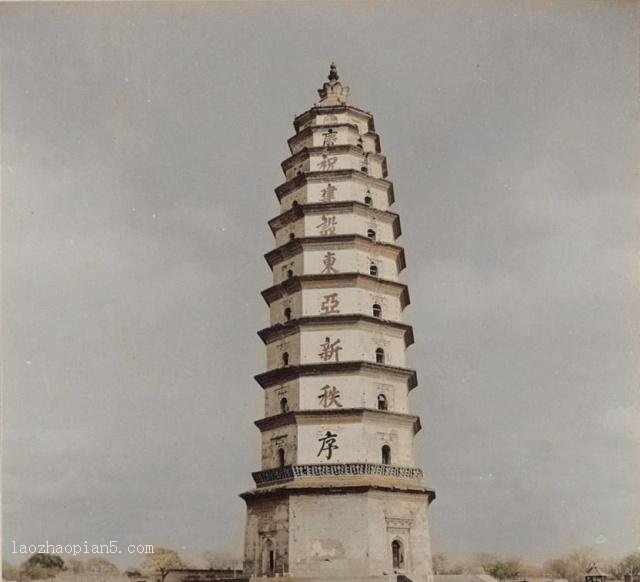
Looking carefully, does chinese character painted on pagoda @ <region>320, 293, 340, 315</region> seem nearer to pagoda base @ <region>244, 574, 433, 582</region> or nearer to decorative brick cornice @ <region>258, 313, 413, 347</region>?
decorative brick cornice @ <region>258, 313, 413, 347</region>

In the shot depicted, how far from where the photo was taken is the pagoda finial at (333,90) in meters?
22.4

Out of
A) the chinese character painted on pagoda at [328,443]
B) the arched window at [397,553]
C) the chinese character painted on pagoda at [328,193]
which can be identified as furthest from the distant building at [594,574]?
the chinese character painted on pagoda at [328,193]

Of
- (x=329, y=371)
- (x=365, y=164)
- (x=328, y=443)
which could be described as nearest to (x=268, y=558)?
(x=328, y=443)

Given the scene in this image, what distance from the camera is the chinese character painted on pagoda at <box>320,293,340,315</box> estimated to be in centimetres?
1844

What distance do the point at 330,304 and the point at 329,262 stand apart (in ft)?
3.84

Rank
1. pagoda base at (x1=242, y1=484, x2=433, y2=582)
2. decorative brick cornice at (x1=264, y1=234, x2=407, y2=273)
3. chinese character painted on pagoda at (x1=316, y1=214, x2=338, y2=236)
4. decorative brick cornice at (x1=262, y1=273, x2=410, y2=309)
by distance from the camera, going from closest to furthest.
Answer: pagoda base at (x1=242, y1=484, x2=433, y2=582)
decorative brick cornice at (x1=262, y1=273, x2=410, y2=309)
decorative brick cornice at (x1=264, y1=234, x2=407, y2=273)
chinese character painted on pagoda at (x1=316, y1=214, x2=338, y2=236)

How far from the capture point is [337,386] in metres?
17.6

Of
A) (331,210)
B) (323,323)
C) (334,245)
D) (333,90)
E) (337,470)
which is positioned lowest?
(337,470)

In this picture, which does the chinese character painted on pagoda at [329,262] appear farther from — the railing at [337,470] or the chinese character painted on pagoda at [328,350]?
the railing at [337,470]

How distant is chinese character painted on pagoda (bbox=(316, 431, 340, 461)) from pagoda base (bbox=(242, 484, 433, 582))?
0.92 metres

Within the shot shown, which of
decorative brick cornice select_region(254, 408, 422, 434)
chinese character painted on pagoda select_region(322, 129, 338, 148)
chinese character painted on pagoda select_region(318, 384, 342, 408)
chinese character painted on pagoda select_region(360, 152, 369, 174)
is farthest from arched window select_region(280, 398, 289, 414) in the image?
chinese character painted on pagoda select_region(322, 129, 338, 148)

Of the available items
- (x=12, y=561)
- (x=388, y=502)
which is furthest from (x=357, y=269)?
(x=12, y=561)

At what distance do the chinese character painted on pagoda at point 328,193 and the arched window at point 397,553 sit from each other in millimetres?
8735

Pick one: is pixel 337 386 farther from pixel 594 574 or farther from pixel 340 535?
pixel 594 574
